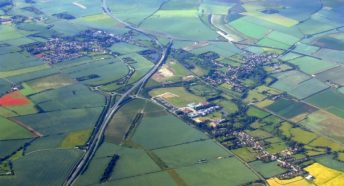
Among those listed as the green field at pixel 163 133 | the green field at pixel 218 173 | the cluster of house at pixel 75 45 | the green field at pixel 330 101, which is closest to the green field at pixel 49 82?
the cluster of house at pixel 75 45

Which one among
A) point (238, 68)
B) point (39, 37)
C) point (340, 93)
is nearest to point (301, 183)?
point (340, 93)

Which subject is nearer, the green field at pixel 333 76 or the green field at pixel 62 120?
the green field at pixel 62 120

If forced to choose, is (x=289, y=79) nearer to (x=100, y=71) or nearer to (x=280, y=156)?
(x=280, y=156)

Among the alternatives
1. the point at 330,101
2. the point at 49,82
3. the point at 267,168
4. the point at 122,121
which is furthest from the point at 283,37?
the point at 267,168

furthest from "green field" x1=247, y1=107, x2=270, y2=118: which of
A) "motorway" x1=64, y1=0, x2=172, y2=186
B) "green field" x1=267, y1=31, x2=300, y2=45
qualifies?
"green field" x1=267, y1=31, x2=300, y2=45

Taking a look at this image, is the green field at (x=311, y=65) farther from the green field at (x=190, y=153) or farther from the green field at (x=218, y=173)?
the green field at (x=218, y=173)

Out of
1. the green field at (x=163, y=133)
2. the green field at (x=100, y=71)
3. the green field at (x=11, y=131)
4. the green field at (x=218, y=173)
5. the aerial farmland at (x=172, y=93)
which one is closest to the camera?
the green field at (x=218, y=173)
